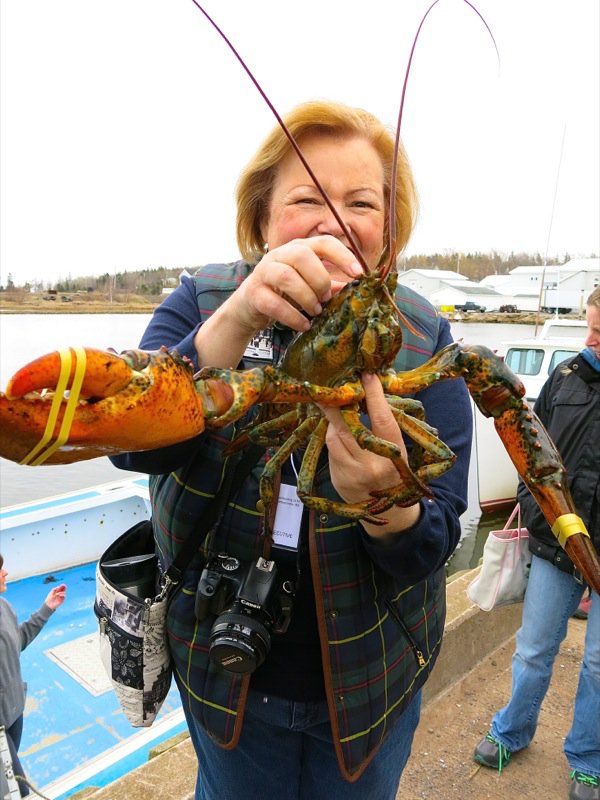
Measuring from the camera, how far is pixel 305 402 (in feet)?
5.11

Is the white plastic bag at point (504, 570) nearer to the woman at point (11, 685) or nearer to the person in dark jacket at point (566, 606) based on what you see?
the person in dark jacket at point (566, 606)

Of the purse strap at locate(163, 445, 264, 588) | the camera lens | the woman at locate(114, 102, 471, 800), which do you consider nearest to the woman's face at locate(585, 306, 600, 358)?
the woman at locate(114, 102, 471, 800)

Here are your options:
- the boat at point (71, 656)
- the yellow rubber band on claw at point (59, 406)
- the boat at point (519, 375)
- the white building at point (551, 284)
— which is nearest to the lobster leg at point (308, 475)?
the yellow rubber band on claw at point (59, 406)

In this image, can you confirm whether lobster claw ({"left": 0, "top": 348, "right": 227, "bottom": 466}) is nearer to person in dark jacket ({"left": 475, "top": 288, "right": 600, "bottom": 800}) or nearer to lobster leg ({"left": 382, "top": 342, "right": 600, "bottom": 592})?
lobster leg ({"left": 382, "top": 342, "right": 600, "bottom": 592})

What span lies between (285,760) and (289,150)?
1824 mm

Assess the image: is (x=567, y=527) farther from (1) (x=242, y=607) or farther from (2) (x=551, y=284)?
(2) (x=551, y=284)

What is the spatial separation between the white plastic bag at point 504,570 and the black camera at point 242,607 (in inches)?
78.1

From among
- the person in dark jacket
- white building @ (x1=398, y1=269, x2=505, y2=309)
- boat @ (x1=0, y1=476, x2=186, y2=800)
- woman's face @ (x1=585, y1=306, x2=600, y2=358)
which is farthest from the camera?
white building @ (x1=398, y1=269, x2=505, y2=309)

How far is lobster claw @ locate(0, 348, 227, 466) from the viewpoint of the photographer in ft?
3.67

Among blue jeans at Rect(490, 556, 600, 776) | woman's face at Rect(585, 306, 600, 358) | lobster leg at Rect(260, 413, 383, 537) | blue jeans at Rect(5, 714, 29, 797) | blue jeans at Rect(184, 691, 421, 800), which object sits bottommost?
blue jeans at Rect(5, 714, 29, 797)

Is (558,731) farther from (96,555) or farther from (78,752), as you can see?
(96,555)

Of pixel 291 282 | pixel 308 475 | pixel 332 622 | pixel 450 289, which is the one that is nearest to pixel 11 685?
pixel 332 622

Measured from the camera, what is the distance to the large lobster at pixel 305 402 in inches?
45.0

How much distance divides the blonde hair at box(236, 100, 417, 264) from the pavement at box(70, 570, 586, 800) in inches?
86.8
